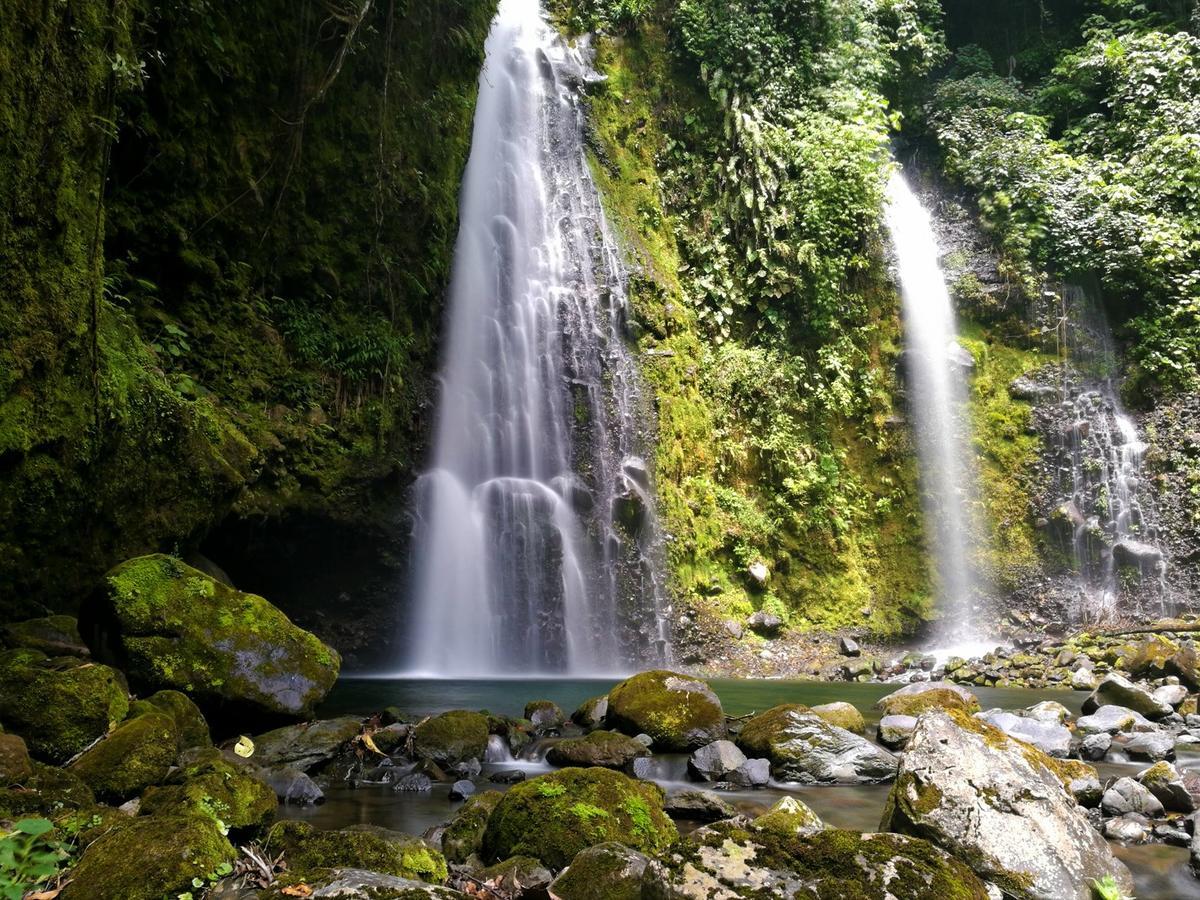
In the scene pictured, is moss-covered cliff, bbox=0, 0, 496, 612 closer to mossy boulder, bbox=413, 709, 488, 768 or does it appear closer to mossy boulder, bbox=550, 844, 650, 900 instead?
mossy boulder, bbox=413, 709, 488, 768

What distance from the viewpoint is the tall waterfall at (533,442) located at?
11.3 metres

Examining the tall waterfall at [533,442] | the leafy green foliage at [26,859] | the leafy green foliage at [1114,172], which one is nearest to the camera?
the leafy green foliage at [26,859]

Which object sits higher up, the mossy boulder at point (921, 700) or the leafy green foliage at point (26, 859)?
the leafy green foliage at point (26, 859)

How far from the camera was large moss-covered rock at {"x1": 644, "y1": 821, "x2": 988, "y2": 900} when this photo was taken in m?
2.58

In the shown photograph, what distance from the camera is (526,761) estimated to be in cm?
575

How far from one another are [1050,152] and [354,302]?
50.5 ft

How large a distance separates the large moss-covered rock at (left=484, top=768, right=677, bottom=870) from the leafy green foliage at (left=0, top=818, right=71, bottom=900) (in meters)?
1.72

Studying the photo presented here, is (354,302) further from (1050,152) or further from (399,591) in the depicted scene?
(1050,152)

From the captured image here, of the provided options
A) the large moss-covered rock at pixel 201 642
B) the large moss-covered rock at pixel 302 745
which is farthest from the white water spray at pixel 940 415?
the large moss-covered rock at pixel 201 642

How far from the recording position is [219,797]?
10.9 ft

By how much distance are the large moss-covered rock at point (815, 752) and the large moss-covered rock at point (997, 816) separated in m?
1.62

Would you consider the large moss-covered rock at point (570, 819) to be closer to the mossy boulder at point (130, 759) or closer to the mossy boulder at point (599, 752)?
the mossy boulder at point (599, 752)

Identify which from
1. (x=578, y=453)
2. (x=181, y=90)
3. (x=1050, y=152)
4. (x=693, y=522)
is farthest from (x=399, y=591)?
(x=1050, y=152)

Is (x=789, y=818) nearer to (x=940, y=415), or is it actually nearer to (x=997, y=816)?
(x=997, y=816)
